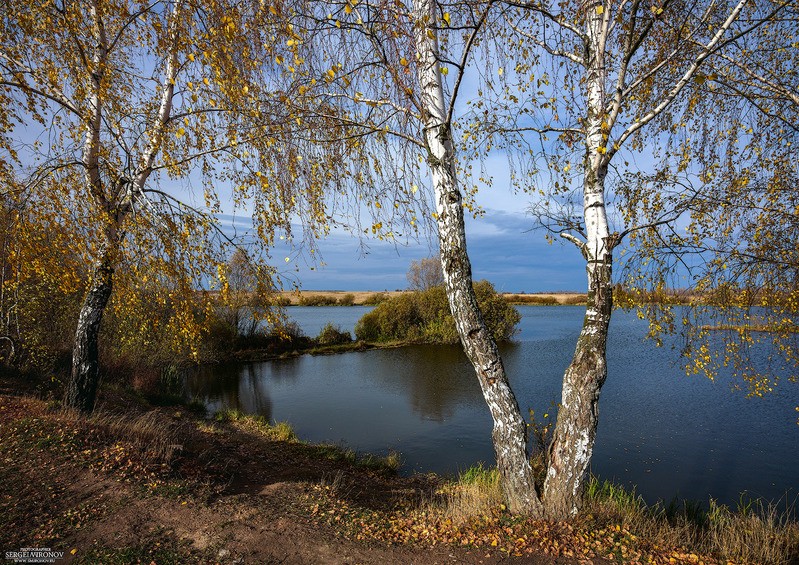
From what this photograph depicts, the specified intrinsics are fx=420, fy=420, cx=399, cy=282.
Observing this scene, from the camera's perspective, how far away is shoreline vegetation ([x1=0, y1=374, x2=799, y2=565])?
399 centimetres

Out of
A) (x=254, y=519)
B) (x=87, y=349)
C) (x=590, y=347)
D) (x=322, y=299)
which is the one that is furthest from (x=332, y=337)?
(x=322, y=299)

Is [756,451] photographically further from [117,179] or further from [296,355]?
[296,355]

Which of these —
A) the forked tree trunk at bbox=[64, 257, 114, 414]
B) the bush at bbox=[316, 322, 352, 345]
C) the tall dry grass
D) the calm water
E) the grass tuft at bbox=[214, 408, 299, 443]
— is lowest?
the calm water

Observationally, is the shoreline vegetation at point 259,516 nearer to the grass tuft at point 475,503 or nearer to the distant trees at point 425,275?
the grass tuft at point 475,503

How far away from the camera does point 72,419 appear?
6.49m

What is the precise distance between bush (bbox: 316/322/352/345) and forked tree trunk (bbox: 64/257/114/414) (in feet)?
76.5

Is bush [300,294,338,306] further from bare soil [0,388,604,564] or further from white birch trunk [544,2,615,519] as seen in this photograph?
white birch trunk [544,2,615,519]

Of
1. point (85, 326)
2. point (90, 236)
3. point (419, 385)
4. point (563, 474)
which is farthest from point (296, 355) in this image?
point (563, 474)

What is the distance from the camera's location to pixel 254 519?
4.71 meters

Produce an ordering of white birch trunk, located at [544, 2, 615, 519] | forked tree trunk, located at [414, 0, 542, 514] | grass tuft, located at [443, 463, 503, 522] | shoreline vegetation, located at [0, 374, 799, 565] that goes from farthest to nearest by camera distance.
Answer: grass tuft, located at [443, 463, 503, 522] → forked tree trunk, located at [414, 0, 542, 514] → white birch trunk, located at [544, 2, 615, 519] → shoreline vegetation, located at [0, 374, 799, 565]

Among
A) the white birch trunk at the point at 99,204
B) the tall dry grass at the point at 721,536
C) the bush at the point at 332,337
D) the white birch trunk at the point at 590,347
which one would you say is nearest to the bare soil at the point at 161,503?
the white birch trunk at the point at 99,204

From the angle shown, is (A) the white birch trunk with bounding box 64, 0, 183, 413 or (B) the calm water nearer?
(A) the white birch trunk with bounding box 64, 0, 183, 413

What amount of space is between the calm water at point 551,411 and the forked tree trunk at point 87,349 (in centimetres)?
587

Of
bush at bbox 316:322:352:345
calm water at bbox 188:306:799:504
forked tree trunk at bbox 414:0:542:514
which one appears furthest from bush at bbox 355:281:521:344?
forked tree trunk at bbox 414:0:542:514
